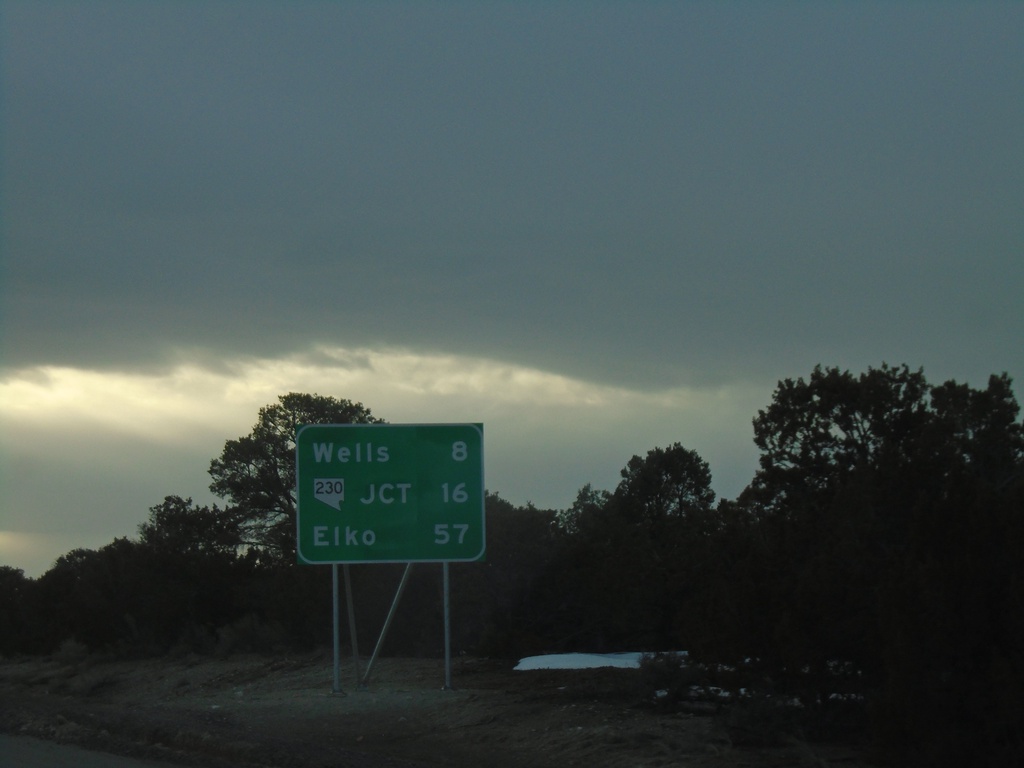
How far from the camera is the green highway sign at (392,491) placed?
1706cm

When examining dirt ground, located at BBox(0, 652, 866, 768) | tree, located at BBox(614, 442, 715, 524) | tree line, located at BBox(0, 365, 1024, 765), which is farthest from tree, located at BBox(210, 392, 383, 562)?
dirt ground, located at BBox(0, 652, 866, 768)

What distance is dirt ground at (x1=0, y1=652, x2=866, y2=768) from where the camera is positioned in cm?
1136

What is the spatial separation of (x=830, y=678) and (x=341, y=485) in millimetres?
8292

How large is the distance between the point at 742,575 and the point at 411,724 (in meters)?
4.92

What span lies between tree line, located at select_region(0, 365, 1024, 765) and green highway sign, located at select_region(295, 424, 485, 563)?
13.7 ft

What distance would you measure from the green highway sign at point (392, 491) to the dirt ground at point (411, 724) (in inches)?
88.7

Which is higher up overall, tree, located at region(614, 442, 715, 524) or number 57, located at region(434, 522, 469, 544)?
tree, located at region(614, 442, 715, 524)

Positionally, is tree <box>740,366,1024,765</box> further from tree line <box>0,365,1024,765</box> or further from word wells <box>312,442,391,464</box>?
word wells <box>312,442,391,464</box>

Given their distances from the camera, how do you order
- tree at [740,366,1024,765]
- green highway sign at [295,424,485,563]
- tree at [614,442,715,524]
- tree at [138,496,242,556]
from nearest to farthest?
tree at [740,366,1024,765] → green highway sign at [295,424,485,563] → tree at [138,496,242,556] → tree at [614,442,715,524]

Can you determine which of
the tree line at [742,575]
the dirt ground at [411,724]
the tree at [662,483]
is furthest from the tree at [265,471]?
the dirt ground at [411,724]

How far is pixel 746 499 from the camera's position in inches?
A: 1337

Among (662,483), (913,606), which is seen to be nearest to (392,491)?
(913,606)

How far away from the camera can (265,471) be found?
4050 cm

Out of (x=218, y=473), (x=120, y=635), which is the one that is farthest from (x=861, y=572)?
(x=218, y=473)
